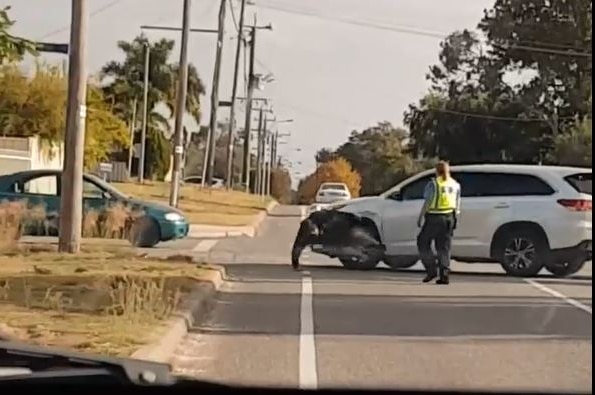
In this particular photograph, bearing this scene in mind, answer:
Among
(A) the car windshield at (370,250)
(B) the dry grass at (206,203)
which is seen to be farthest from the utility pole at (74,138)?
(B) the dry grass at (206,203)

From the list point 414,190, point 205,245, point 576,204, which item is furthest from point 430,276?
point 205,245

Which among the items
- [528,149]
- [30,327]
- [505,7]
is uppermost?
[505,7]

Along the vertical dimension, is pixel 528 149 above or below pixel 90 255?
above

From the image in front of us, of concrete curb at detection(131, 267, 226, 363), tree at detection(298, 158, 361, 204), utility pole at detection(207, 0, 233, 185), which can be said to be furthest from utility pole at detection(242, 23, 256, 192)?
concrete curb at detection(131, 267, 226, 363)

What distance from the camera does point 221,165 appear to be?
7806cm

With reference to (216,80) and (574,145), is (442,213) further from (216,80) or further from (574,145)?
(216,80)

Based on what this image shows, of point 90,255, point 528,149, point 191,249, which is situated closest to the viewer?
point 90,255

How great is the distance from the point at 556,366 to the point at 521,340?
1789 millimetres

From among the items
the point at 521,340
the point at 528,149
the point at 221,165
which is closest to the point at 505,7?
the point at 528,149

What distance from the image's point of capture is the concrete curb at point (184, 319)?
10898mm

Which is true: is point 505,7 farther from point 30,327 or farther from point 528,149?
point 30,327

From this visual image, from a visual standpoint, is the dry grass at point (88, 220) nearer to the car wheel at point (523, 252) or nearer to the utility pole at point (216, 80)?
the car wheel at point (523, 252)

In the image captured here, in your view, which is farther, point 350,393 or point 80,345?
point 80,345

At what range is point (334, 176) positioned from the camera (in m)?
29.7
